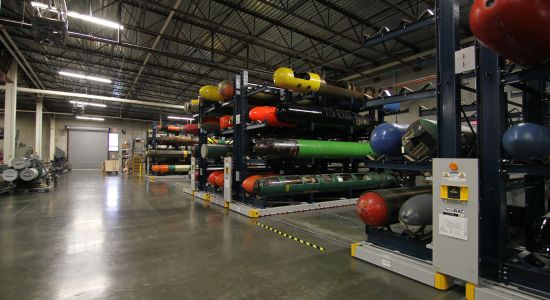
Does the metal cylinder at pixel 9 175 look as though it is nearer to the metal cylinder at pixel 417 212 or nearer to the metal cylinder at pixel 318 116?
the metal cylinder at pixel 318 116

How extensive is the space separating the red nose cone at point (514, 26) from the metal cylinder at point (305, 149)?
3.99m

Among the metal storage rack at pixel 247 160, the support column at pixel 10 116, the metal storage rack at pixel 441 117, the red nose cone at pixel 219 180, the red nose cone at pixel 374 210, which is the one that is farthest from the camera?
the support column at pixel 10 116

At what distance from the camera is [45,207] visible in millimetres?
6277

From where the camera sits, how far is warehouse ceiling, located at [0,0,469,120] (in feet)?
26.5

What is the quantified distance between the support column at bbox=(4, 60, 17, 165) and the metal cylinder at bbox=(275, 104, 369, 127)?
38.1ft

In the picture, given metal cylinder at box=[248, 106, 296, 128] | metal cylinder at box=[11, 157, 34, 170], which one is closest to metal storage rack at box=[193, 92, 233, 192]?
metal cylinder at box=[248, 106, 296, 128]

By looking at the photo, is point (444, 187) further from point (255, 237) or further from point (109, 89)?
point (109, 89)

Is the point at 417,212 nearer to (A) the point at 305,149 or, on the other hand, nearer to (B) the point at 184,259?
(B) the point at 184,259

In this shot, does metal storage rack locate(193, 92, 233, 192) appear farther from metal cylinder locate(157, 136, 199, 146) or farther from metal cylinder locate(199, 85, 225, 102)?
metal cylinder locate(157, 136, 199, 146)

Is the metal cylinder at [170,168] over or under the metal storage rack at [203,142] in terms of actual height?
under

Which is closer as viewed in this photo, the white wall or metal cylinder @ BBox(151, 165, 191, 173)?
metal cylinder @ BBox(151, 165, 191, 173)

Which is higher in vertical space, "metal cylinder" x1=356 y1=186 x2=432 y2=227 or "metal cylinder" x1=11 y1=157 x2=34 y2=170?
"metal cylinder" x1=11 y1=157 x2=34 y2=170

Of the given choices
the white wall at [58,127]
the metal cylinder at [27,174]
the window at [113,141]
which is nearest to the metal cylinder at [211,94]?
the metal cylinder at [27,174]

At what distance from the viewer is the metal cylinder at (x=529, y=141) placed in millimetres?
2053
